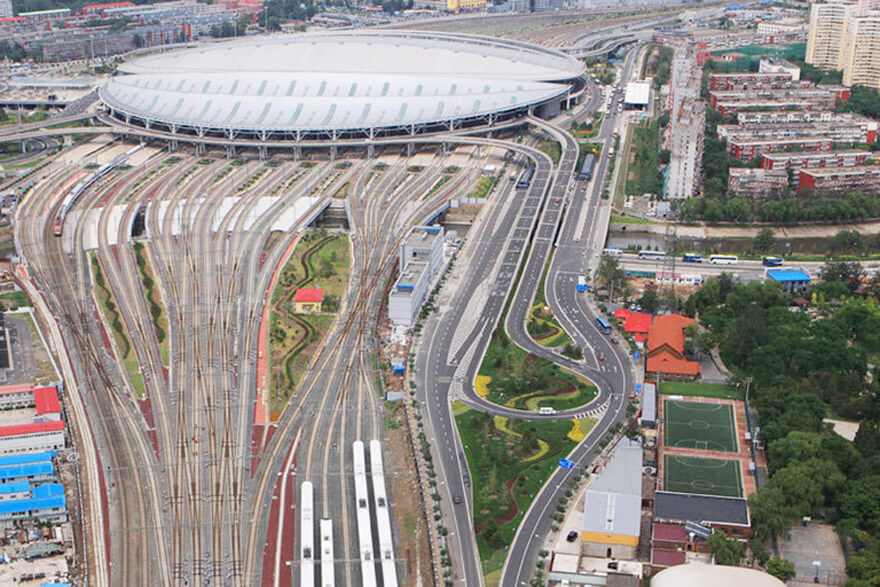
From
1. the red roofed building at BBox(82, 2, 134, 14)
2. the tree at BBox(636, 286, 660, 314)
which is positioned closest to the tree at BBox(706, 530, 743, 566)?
the tree at BBox(636, 286, 660, 314)

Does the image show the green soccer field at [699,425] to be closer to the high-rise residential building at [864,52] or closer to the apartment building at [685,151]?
the apartment building at [685,151]

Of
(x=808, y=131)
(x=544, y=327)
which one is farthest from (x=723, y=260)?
(x=808, y=131)

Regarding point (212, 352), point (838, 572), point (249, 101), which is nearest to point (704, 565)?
point (838, 572)

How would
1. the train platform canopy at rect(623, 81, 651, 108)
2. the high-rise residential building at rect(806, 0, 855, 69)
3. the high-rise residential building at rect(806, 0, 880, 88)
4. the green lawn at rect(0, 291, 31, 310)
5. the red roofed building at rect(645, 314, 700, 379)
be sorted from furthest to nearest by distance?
1. the high-rise residential building at rect(806, 0, 855, 69)
2. the high-rise residential building at rect(806, 0, 880, 88)
3. the train platform canopy at rect(623, 81, 651, 108)
4. the green lawn at rect(0, 291, 31, 310)
5. the red roofed building at rect(645, 314, 700, 379)

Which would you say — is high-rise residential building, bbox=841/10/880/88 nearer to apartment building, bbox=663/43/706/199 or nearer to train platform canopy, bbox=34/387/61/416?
apartment building, bbox=663/43/706/199

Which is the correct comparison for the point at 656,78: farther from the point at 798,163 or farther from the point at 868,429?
the point at 868,429
